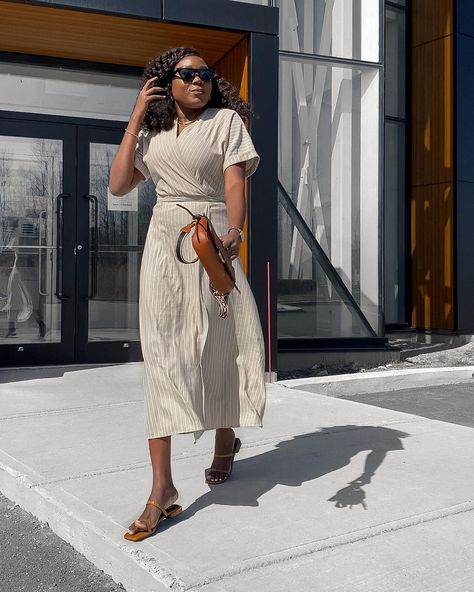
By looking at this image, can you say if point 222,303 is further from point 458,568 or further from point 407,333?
point 407,333

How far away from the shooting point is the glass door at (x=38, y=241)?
7.40 meters

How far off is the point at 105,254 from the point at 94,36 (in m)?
2.03

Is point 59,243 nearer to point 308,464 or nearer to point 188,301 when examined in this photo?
point 308,464

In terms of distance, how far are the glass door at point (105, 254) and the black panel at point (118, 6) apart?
53.8 inches

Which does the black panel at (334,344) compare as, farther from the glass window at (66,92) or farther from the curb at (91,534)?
the curb at (91,534)

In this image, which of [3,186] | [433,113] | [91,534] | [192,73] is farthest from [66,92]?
[433,113]

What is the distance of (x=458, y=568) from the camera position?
2.72 m

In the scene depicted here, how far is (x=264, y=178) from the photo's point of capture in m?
6.97

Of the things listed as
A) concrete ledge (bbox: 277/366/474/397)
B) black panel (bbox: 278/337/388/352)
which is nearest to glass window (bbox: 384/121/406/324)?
black panel (bbox: 278/337/388/352)

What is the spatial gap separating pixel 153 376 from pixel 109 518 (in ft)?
1.96

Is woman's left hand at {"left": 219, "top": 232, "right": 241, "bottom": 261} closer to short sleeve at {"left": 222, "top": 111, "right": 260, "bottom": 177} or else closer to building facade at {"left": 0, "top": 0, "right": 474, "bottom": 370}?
short sleeve at {"left": 222, "top": 111, "right": 260, "bottom": 177}

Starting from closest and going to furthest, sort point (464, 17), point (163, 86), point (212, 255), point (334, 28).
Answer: point (212, 255) → point (163, 86) → point (334, 28) → point (464, 17)

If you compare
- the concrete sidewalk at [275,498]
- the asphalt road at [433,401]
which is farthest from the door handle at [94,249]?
the asphalt road at [433,401]

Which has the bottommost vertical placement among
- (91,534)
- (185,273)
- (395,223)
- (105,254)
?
(91,534)
